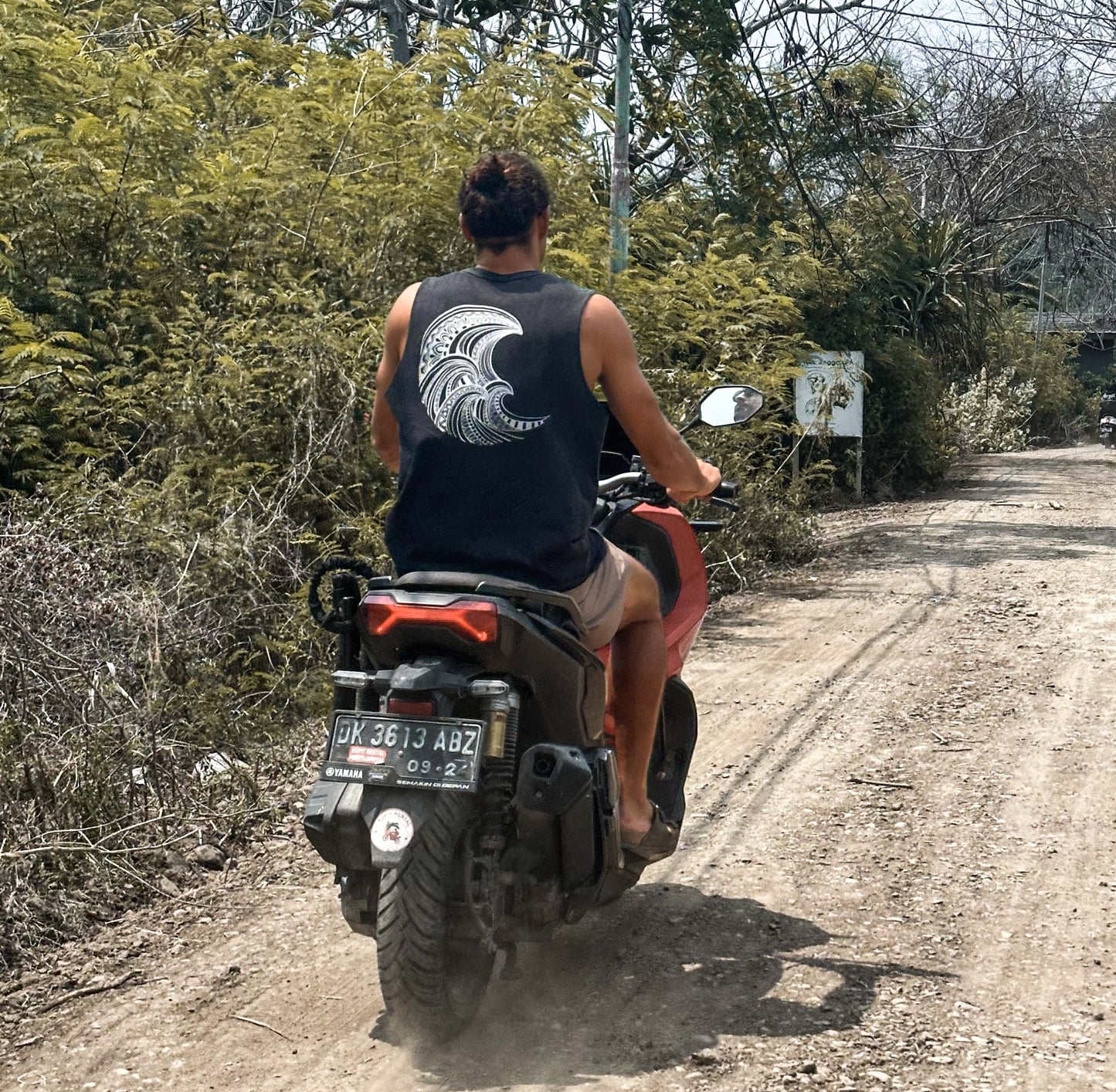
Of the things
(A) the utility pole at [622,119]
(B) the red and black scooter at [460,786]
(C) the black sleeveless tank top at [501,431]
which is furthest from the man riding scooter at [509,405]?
(A) the utility pole at [622,119]

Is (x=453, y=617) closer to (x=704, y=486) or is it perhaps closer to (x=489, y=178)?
(x=704, y=486)

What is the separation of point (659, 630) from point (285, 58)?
868 centimetres

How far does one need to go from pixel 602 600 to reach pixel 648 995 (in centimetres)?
109

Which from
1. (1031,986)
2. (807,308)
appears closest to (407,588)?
(1031,986)

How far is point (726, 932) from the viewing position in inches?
175

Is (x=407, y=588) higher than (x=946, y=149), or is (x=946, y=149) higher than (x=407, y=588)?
(x=946, y=149)

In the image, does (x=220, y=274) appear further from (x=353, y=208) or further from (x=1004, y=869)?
(x=1004, y=869)

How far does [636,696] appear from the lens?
4062 millimetres

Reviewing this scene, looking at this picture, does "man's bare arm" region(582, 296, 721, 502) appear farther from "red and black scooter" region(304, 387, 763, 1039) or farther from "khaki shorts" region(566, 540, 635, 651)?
"red and black scooter" region(304, 387, 763, 1039)

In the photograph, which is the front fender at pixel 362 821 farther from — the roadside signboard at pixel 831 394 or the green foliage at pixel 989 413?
the green foliage at pixel 989 413

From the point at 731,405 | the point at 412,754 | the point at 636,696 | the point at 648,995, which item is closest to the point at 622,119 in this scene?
the point at 731,405

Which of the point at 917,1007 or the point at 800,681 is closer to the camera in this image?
the point at 917,1007

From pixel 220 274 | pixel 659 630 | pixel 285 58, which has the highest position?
pixel 285 58

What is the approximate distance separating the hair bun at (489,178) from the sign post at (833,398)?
1069 cm
